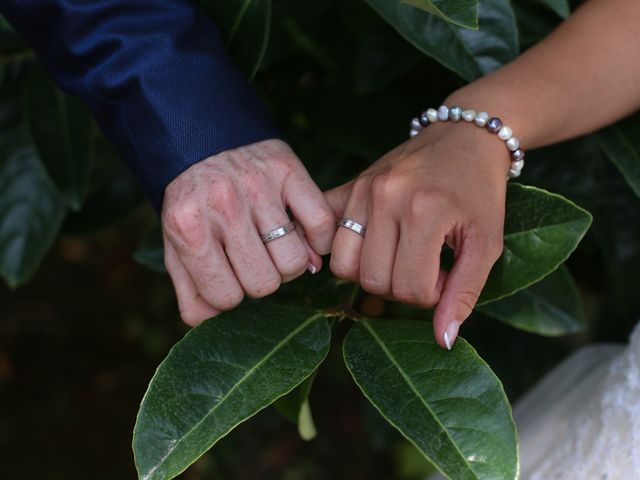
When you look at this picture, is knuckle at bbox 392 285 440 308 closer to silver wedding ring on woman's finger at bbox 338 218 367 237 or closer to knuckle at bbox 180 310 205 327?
silver wedding ring on woman's finger at bbox 338 218 367 237

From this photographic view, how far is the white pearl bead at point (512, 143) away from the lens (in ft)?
2.72

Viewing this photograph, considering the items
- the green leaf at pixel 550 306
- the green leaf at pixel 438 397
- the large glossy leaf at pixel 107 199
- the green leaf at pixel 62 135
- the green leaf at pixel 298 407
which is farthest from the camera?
the large glossy leaf at pixel 107 199

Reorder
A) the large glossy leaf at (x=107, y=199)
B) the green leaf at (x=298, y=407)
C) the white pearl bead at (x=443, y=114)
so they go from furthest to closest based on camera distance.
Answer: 1. the large glossy leaf at (x=107, y=199)
2. the green leaf at (x=298, y=407)
3. the white pearl bead at (x=443, y=114)

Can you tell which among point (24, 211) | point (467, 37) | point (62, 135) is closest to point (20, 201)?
point (24, 211)

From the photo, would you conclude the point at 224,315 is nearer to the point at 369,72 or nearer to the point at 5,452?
the point at 369,72

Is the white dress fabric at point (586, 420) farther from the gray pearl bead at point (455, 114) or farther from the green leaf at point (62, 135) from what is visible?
the green leaf at point (62, 135)

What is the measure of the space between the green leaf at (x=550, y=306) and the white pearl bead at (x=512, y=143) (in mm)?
299

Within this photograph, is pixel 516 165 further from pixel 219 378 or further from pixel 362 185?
pixel 219 378

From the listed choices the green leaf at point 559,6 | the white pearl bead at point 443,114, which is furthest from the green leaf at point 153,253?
the green leaf at point 559,6

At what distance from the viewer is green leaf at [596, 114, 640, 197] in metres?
1.02

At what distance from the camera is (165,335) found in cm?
258

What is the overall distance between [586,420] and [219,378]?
18.8 inches

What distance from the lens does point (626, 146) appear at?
1030 millimetres

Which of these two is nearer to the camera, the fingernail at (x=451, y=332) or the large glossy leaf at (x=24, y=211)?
the fingernail at (x=451, y=332)
